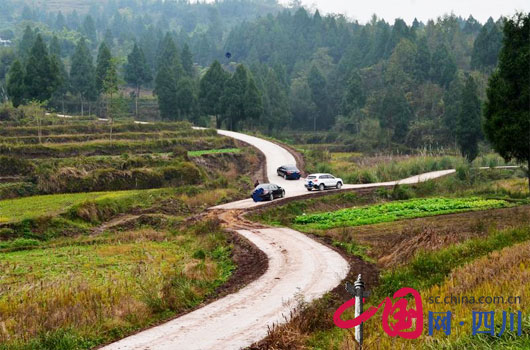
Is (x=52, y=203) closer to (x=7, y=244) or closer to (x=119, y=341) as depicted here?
(x=7, y=244)

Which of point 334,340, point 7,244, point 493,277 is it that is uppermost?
point 493,277

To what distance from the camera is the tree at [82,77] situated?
362ft

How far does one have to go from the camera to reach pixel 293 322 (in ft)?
46.5

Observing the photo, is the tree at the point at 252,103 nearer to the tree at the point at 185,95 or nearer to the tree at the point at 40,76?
the tree at the point at 185,95

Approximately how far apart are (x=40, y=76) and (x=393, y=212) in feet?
216

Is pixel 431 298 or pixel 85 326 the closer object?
pixel 431 298

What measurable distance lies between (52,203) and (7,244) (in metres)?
9.38

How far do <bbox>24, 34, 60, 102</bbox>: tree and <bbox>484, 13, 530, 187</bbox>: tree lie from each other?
6546 cm

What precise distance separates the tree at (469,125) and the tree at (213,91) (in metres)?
39.6

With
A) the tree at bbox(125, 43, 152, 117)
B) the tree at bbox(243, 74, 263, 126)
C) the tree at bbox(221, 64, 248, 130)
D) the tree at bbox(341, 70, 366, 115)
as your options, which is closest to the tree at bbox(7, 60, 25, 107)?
the tree at bbox(221, 64, 248, 130)

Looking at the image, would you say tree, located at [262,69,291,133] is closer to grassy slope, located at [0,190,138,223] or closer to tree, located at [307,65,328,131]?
tree, located at [307,65,328,131]

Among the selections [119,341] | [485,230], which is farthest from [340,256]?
[119,341]

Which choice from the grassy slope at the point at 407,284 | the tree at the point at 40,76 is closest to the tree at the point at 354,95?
the tree at the point at 40,76

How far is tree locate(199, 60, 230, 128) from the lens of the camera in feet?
320
